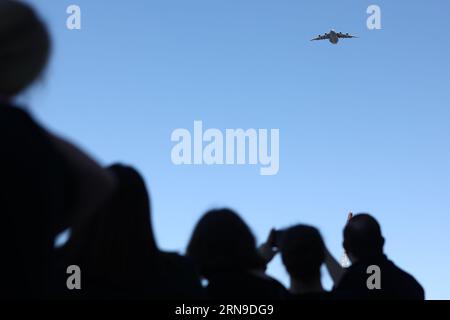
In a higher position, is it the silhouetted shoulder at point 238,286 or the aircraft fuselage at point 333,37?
the aircraft fuselage at point 333,37

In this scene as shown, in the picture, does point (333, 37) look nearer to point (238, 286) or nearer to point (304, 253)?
point (304, 253)

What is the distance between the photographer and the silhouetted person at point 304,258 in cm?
615

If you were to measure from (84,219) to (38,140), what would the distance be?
380mm

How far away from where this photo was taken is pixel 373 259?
6.98 metres

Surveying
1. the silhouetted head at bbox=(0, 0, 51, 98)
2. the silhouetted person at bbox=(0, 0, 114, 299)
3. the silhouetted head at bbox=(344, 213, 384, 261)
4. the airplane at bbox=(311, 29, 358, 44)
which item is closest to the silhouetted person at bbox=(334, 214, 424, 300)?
the silhouetted head at bbox=(344, 213, 384, 261)

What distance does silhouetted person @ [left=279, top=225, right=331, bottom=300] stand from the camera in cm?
615

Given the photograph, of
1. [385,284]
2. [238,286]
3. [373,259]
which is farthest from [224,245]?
[385,284]

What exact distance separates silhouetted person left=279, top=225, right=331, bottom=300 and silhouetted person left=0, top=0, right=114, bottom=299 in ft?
12.4

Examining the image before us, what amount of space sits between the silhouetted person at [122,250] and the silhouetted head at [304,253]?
1809 mm

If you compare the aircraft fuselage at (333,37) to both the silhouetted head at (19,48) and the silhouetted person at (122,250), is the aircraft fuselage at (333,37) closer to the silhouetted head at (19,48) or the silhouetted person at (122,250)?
the silhouetted person at (122,250)

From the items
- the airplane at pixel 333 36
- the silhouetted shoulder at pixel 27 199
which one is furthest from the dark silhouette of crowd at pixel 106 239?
the airplane at pixel 333 36

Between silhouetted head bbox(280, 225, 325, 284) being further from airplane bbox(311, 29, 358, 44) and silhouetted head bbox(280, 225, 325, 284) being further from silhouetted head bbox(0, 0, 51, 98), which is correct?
airplane bbox(311, 29, 358, 44)

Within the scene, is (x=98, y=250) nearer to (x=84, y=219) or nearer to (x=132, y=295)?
(x=132, y=295)

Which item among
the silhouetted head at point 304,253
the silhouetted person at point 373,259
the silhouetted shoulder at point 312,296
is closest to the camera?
the silhouetted shoulder at point 312,296
